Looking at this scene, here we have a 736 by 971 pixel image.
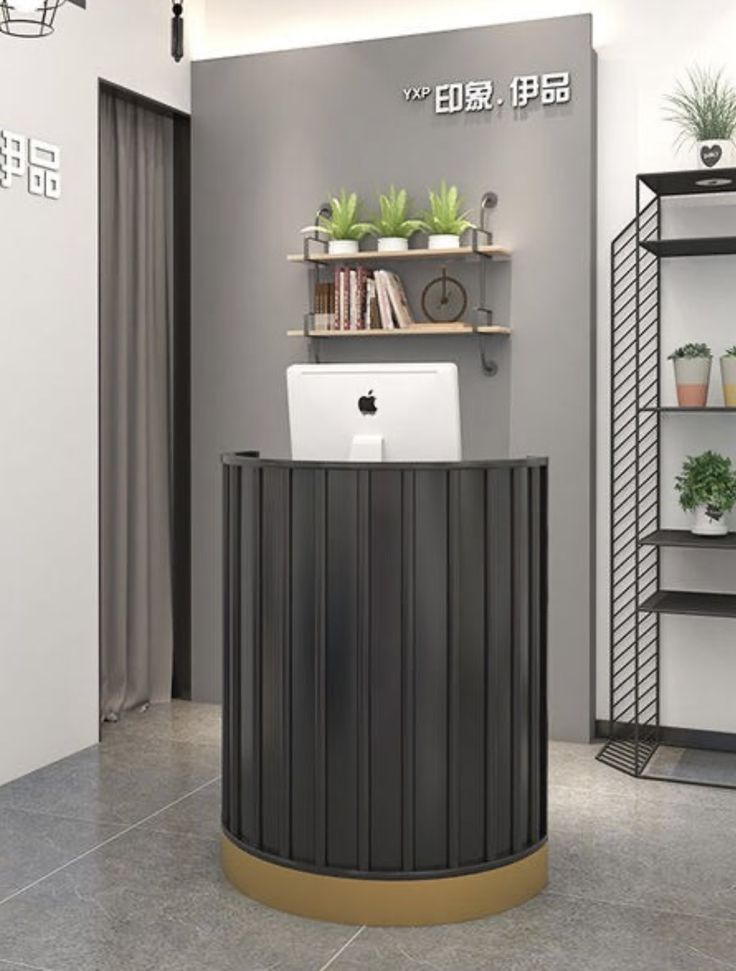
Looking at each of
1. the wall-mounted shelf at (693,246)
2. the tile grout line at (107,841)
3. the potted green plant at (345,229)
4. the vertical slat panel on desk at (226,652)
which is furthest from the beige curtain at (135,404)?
the wall-mounted shelf at (693,246)

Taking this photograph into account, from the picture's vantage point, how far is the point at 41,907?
3342mm

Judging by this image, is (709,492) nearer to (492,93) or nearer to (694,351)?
(694,351)

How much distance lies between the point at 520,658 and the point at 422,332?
6.35ft

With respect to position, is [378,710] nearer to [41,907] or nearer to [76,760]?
[41,907]

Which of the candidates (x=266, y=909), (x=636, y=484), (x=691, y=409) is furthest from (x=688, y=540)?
(x=266, y=909)

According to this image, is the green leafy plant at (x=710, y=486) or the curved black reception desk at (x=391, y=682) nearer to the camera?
the curved black reception desk at (x=391, y=682)

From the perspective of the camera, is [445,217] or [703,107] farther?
[445,217]

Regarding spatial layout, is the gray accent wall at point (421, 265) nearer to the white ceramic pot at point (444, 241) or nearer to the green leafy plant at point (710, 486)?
the white ceramic pot at point (444, 241)

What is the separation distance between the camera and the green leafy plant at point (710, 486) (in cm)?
454

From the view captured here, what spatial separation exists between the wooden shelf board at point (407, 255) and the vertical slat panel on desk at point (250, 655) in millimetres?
1890

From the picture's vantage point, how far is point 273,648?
3.34m

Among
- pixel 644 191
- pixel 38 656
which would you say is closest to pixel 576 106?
pixel 644 191

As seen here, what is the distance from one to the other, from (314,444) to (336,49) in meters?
2.42

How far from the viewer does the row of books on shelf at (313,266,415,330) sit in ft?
16.5
